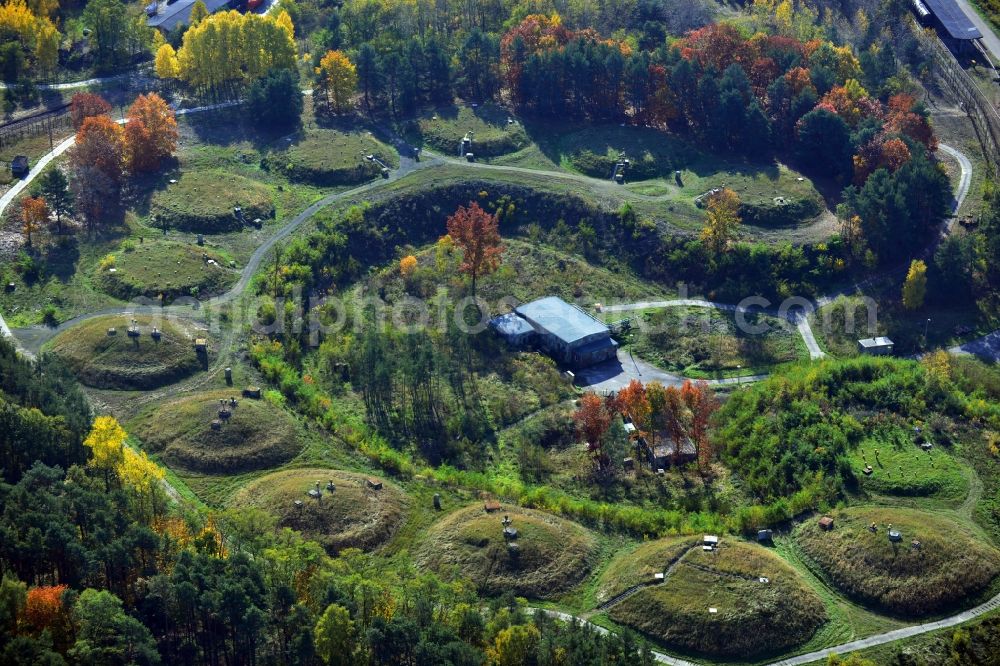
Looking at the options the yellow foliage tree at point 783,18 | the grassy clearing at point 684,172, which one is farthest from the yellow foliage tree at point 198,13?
the yellow foliage tree at point 783,18

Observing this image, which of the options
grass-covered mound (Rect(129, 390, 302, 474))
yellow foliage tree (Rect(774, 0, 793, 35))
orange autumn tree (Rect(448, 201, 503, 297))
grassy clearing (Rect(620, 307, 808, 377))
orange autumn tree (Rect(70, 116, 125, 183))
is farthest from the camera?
yellow foliage tree (Rect(774, 0, 793, 35))

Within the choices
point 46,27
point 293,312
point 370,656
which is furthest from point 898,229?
point 46,27

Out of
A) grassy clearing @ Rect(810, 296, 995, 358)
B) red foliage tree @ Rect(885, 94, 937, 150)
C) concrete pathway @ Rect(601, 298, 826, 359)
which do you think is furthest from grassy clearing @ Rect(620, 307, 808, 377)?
red foliage tree @ Rect(885, 94, 937, 150)

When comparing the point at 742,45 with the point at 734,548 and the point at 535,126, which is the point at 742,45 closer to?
the point at 535,126

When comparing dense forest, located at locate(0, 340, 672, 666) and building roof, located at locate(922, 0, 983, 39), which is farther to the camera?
building roof, located at locate(922, 0, 983, 39)

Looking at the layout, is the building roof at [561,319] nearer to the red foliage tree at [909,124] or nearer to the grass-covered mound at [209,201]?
the grass-covered mound at [209,201]

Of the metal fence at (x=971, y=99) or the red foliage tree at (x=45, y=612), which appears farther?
the metal fence at (x=971, y=99)

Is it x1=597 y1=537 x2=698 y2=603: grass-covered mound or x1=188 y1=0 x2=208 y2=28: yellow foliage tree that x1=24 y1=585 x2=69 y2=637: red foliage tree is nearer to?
x1=597 y1=537 x2=698 y2=603: grass-covered mound

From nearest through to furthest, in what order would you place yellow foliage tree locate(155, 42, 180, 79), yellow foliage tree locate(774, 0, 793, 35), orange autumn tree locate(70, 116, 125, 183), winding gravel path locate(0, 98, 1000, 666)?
winding gravel path locate(0, 98, 1000, 666)
orange autumn tree locate(70, 116, 125, 183)
yellow foliage tree locate(155, 42, 180, 79)
yellow foliage tree locate(774, 0, 793, 35)
